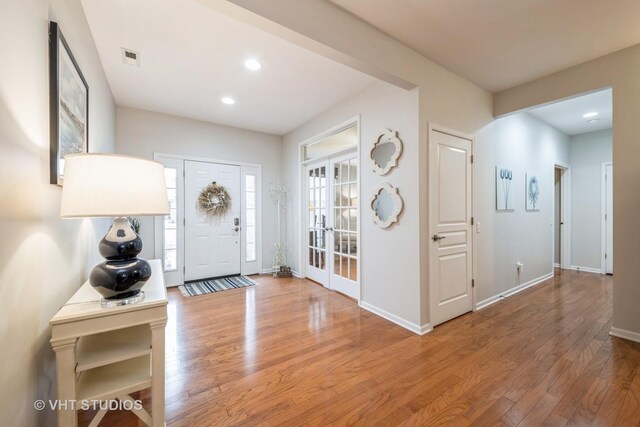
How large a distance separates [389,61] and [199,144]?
3305 mm

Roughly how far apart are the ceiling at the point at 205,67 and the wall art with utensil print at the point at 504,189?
215cm

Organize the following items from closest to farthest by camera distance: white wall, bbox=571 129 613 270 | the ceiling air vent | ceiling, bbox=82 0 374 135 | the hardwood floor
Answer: the hardwood floor < ceiling, bbox=82 0 374 135 < the ceiling air vent < white wall, bbox=571 129 613 270

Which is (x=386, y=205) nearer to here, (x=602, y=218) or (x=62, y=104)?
(x=62, y=104)

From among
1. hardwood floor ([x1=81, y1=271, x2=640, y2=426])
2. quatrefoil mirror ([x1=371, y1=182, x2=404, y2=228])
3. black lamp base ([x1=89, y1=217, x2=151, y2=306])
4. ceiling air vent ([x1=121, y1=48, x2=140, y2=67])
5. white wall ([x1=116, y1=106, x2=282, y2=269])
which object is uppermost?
ceiling air vent ([x1=121, y1=48, x2=140, y2=67])

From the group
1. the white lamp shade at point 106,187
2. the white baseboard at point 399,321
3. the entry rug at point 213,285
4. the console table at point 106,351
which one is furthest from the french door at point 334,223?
the white lamp shade at point 106,187

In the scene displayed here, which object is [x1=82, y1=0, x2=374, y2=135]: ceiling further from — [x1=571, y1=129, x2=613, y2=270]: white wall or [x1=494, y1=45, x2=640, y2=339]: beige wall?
[x1=571, y1=129, x2=613, y2=270]: white wall

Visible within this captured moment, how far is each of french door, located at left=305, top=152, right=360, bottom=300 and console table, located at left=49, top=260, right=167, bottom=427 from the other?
93.0 inches

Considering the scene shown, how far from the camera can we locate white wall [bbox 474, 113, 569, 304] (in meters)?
3.22

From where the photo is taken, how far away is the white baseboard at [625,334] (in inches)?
92.9

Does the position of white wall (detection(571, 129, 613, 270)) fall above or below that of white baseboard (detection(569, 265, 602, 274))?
above

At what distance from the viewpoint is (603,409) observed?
5.16ft

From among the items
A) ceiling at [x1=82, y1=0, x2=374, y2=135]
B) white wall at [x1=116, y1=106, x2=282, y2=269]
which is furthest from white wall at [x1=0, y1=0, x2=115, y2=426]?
white wall at [x1=116, y1=106, x2=282, y2=269]

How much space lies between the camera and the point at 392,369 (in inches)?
78.0

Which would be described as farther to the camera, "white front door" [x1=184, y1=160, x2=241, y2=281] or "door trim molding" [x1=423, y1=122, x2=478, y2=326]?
"white front door" [x1=184, y1=160, x2=241, y2=281]
